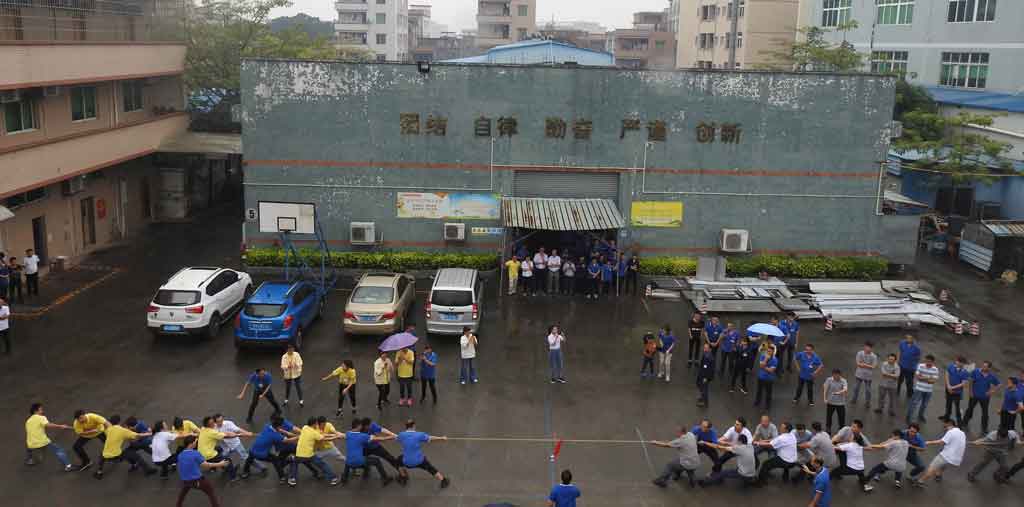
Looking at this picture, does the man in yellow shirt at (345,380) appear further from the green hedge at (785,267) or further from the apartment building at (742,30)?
Answer: the apartment building at (742,30)

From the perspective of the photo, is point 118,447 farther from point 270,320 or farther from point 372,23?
point 372,23

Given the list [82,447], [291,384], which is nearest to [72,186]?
[291,384]

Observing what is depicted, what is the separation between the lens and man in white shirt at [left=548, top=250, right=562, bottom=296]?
79.5 feet

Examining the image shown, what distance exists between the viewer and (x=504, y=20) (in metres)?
90.6

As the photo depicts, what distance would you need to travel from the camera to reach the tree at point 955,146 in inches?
1250

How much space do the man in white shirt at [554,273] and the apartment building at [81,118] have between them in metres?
14.8

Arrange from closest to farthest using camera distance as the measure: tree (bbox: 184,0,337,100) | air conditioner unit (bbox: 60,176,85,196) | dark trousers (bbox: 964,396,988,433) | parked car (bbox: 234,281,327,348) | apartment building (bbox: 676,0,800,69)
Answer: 1. dark trousers (bbox: 964,396,988,433)
2. parked car (bbox: 234,281,327,348)
3. air conditioner unit (bbox: 60,176,85,196)
4. tree (bbox: 184,0,337,100)
5. apartment building (bbox: 676,0,800,69)

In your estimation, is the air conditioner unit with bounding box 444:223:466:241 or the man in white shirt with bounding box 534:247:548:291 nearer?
the man in white shirt with bounding box 534:247:548:291

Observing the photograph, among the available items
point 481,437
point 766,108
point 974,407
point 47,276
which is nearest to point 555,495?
point 481,437

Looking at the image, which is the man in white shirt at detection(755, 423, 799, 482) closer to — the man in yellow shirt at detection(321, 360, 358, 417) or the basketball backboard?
the man in yellow shirt at detection(321, 360, 358, 417)

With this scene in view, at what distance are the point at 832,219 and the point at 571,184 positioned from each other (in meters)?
8.39

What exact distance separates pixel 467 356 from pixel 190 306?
22.8 feet

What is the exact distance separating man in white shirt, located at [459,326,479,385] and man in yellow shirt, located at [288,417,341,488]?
14.9 ft

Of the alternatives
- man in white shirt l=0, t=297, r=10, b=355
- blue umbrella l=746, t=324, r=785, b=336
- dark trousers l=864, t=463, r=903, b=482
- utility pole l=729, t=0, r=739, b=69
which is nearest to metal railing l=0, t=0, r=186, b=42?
man in white shirt l=0, t=297, r=10, b=355
